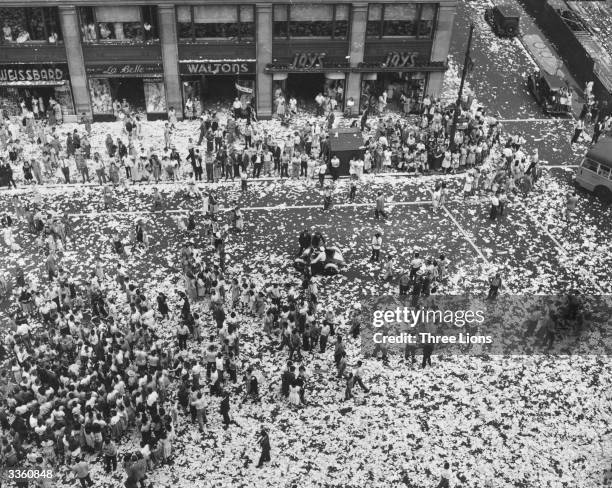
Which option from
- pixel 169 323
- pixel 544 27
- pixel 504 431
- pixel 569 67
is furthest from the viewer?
pixel 544 27

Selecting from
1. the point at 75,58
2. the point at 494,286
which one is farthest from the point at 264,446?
the point at 75,58

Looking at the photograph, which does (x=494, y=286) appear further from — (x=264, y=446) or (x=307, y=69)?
(x=307, y=69)

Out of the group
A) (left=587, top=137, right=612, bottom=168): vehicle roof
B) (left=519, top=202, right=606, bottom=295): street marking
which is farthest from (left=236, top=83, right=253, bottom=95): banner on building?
(left=587, top=137, right=612, bottom=168): vehicle roof

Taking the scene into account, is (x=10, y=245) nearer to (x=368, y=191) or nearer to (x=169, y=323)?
(x=169, y=323)

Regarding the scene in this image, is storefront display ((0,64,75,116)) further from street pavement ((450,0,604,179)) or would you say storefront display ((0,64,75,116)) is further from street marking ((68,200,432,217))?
street pavement ((450,0,604,179))

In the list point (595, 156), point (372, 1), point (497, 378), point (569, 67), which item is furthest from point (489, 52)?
point (497, 378)

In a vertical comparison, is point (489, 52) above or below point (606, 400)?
above
